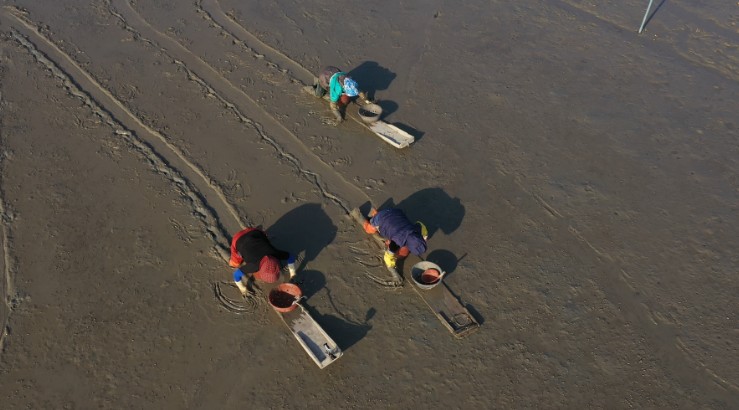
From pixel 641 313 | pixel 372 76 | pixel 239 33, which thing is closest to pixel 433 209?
pixel 641 313

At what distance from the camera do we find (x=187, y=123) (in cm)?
982

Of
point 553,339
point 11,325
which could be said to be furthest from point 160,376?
point 553,339

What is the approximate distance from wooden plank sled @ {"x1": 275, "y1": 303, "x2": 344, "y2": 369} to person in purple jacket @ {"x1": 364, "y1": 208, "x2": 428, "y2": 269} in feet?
4.84

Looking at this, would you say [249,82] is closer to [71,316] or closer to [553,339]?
[71,316]

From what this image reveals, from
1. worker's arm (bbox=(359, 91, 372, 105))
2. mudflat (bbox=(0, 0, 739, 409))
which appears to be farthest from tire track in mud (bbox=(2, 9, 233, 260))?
worker's arm (bbox=(359, 91, 372, 105))

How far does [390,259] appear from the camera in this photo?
735 centimetres

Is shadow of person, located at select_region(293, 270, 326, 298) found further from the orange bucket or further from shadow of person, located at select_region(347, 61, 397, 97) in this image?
shadow of person, located at select_region(347, 61, 397, 97)

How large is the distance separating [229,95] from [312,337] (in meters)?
6.11

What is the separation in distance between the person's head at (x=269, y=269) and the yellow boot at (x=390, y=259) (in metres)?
1.64

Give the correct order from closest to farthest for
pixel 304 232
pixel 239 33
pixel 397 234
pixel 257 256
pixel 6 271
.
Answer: pixel 257 256 < pixel 397 234 < pixel 6 271 < pixel 304 232 < pixel 239 33

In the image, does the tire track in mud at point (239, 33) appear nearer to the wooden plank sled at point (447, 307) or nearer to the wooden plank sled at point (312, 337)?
the wooden plank sled at point (447, 307)

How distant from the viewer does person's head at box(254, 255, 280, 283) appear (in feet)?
21.7

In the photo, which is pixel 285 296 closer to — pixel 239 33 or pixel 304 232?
pixel 304 232

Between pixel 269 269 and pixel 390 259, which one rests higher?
pixel 390 259
